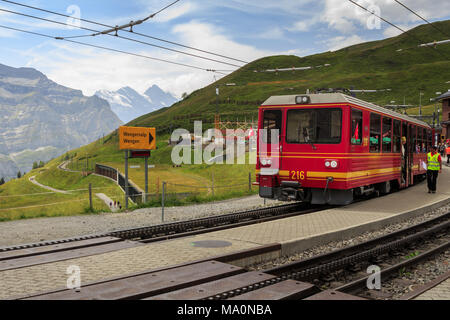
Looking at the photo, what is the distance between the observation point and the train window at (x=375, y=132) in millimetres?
14541

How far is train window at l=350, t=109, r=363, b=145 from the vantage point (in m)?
13.1

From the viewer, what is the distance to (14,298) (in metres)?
4.90

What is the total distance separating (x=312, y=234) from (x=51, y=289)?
5.82m

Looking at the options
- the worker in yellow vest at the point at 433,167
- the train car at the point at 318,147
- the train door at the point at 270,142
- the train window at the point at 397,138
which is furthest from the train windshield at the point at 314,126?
the worker in yellow vest at the point at 433,167

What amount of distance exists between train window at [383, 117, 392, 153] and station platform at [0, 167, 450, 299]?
3181 millimetres

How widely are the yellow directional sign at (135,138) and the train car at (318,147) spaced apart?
8.94 metres

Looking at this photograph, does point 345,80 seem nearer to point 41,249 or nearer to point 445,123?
point 445,123

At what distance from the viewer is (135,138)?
2125 cm

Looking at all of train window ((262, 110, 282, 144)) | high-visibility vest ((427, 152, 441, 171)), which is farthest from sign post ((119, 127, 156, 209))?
high-visibility vest ((427, 152, 441, 171))

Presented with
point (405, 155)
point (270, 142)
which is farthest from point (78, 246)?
point (405, 155)

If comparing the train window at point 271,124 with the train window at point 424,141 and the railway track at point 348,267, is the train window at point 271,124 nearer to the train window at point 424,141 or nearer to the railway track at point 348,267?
the railway track at point 348,267

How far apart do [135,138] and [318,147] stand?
11.0m

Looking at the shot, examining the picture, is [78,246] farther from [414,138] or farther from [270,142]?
[414,138]

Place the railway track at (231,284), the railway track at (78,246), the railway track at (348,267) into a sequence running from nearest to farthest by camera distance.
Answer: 1. the railway track at (231,284)
2. the railway track at (348,267)
3. the railway track at (78,246)
